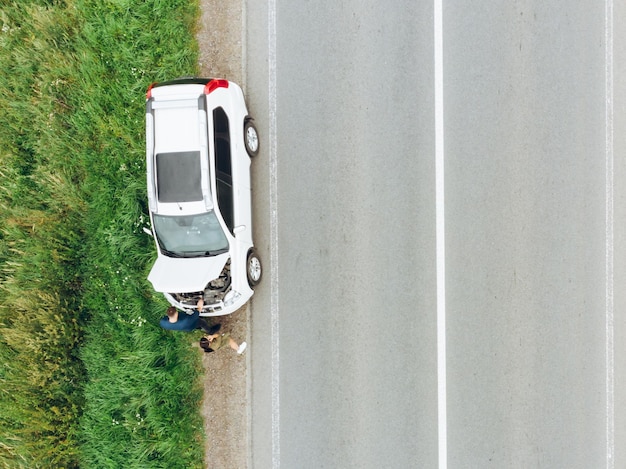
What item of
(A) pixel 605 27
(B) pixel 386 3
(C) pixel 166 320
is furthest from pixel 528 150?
(C) pixel 166 320

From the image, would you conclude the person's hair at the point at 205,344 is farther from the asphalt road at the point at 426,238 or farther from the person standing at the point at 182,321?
the asphalt road at the point at 426,238

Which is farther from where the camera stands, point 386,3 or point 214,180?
point 386,3

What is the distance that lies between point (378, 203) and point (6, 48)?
27.0 ft

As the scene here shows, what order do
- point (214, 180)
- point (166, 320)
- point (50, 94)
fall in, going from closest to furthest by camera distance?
point (214, 180) → point (166, 320) → point (50, 94)

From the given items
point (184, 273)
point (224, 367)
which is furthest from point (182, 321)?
point (224, 367)

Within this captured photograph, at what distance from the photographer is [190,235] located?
844cm

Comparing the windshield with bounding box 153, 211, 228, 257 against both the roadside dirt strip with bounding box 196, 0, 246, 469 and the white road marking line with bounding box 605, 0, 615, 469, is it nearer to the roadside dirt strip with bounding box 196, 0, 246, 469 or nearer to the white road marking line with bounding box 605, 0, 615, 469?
the roadside dirt strip with bounding box 196, 0, 246, 469

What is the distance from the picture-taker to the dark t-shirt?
28.1 feet

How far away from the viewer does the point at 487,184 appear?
9273 millimetres

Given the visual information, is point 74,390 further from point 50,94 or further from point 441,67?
point 441,67

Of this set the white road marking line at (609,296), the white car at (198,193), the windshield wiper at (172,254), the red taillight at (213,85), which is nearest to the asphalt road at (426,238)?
the white road marking line at (609,296)

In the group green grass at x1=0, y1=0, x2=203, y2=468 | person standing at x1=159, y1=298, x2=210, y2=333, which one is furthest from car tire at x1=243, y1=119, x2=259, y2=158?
person standing at x1=159, y1=298, x2=210, y2=333

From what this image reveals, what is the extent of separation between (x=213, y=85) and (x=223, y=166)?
145 cm

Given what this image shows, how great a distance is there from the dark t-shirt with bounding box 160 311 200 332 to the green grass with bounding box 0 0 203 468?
25.3 inches
